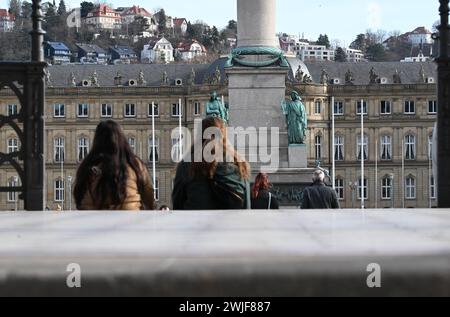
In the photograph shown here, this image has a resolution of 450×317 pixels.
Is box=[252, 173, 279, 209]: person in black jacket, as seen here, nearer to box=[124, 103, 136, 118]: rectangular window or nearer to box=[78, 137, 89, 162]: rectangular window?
box=[124, 103, 136, 118]: rectangular window

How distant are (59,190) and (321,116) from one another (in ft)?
78.0

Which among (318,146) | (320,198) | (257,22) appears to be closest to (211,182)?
(320,198)

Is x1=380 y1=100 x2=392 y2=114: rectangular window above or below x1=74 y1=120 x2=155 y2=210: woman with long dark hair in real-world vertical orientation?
above

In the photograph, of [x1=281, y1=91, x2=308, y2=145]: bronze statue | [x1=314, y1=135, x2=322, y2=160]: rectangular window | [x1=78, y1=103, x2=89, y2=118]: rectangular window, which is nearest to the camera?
[x1=281, y1=91, x2=308, y2=145]: bronze statue

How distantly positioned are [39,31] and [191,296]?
10.5m

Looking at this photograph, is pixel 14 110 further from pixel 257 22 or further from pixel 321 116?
pixel 321 116

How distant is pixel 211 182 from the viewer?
31.9ft

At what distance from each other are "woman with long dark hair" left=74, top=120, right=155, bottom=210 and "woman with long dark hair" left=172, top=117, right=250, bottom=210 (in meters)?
1.25

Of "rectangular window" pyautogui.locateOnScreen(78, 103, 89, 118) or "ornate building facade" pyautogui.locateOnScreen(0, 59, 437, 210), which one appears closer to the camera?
"ornate building facade" pyautogui.locateOnScreen(0, 59, 437, 210)

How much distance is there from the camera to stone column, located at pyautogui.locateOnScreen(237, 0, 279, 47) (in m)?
33.7

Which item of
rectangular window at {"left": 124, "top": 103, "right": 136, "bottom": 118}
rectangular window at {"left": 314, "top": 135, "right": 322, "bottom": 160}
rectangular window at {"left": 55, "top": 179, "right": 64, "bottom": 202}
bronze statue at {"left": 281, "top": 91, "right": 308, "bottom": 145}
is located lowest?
rectangular window at {"left": 55, "top": 179, "right": 64, "bottom": 202}

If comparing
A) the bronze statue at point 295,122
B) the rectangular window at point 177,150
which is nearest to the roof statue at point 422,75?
the rectangular window at point 177,150

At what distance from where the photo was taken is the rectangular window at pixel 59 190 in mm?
113500

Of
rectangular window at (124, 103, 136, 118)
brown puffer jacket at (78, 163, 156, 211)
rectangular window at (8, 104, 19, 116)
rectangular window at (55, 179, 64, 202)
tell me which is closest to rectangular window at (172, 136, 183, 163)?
rectangular window at (8, 104, 19, 116)
